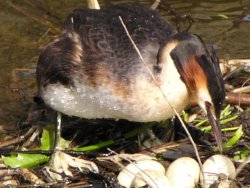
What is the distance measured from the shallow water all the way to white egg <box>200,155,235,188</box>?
2.53 m

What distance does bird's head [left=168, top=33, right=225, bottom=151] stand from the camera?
5.75m

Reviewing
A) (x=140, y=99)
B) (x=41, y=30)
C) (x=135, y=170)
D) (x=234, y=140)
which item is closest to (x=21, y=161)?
(x=135, y=170)

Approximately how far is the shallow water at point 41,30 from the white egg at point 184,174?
240 centimetres

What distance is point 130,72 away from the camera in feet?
19.5

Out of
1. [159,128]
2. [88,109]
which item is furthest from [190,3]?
[88,109]

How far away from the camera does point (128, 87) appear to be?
5.93 metres

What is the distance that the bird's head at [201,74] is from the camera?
5.75 m

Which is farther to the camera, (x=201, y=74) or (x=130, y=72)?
(x=130, y=72)

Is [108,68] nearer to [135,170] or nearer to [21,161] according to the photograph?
[135,170]

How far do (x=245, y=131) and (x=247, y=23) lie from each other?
2955 millimetres

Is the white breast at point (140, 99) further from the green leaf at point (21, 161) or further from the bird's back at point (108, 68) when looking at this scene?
the green leaf at point (21, 161)

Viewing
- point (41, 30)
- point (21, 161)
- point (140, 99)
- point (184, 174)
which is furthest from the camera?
point (41, 30)

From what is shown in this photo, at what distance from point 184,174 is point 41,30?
4.35 m

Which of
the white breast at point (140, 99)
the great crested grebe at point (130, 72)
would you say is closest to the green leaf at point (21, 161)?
the great crested grebe at point (130, 72)
